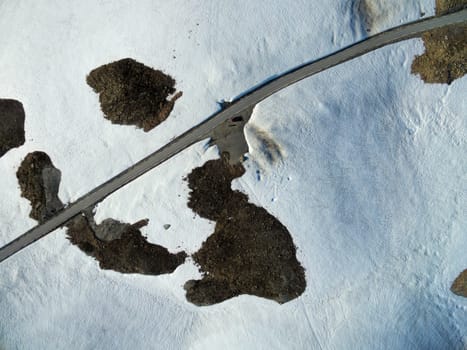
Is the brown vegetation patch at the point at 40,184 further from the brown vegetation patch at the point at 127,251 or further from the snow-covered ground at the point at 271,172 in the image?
the brown vegetation patch at the point at 127,251

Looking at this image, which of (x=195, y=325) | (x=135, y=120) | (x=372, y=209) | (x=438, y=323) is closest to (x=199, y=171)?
(x=135, y=120)

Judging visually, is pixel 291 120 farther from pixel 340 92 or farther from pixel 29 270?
pixel 29 270

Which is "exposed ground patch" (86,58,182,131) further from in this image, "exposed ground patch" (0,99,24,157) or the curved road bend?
"exposed ground patch" (0,99,24,157)

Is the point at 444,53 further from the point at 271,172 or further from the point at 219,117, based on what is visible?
the point at 219,117

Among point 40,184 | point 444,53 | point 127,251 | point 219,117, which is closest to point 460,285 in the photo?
point 444,53

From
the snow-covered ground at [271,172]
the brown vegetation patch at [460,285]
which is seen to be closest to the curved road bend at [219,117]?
the snow-covered ground at [271,172]
